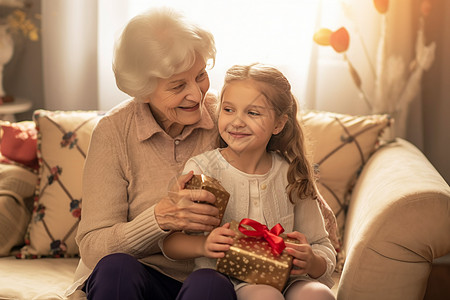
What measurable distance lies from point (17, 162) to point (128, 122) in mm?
732

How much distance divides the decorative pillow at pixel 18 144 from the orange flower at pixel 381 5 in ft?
4.99

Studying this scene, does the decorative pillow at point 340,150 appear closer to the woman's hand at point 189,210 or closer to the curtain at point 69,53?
the woman's hand at point 189,210

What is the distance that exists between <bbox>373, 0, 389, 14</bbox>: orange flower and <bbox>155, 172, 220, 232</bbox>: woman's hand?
1457mm

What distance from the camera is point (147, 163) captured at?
176 centimetres

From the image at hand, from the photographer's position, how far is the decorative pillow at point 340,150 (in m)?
2.20

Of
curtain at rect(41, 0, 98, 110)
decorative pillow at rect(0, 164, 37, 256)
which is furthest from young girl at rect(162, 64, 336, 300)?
curtain at rect(41, 0, 98, 110)

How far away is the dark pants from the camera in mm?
1401

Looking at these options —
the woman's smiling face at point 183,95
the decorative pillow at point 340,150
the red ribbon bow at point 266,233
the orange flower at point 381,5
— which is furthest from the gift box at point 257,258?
the orange flower at point 381,5

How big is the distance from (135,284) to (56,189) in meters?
0.85

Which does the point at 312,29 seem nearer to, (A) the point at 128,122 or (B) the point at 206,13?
(B) the point at 206,13

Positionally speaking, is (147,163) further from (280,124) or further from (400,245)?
(400,245)

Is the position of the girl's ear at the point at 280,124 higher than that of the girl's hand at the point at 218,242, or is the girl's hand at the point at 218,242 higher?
the girl's ear at the point at 280,124

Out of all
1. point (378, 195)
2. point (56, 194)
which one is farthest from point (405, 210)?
point (56, 194)

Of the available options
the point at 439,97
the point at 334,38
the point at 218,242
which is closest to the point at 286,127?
the point at 218,242
